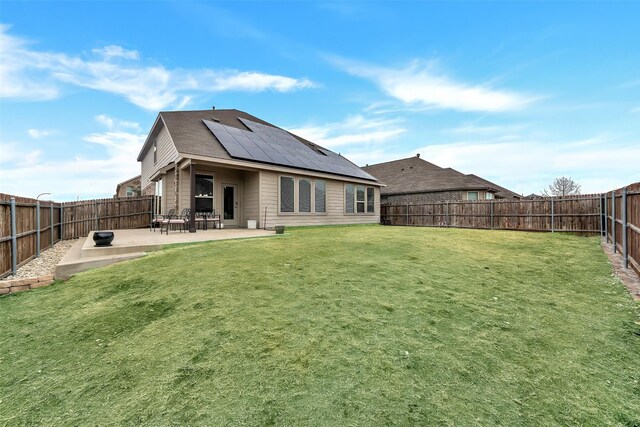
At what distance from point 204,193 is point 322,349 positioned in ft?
34.4

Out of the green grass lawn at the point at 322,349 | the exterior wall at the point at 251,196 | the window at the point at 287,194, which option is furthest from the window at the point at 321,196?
the green grass lawn at the point at 322,349

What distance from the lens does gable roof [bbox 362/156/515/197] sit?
19.8 metres

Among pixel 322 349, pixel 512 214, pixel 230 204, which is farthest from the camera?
pixel 512 214

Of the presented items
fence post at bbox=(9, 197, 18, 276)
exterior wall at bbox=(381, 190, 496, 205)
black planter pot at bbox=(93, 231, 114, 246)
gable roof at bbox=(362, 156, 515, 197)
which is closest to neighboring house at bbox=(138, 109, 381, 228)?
black planter pot at bbox=(93, 231, 114, 246)

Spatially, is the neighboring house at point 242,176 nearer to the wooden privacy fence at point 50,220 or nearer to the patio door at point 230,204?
the patio door at point 230,204

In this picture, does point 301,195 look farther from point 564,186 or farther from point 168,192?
point 564,186

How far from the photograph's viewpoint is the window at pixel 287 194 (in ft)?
39.7

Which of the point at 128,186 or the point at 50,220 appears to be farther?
the point at 128,186

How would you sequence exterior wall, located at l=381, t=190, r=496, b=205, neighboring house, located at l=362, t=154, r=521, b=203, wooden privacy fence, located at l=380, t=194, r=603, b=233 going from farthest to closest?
neighboring house, located at l=362, t=154, r=521, b=203 → exterior wall, located at l=381, t=190, r=496, b=205 → wooden privacy fence, located at l=380, t=194, r=603, b=233

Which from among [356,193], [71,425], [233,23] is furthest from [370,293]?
[356,193]

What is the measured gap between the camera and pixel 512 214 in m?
13.4

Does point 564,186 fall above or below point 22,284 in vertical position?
above

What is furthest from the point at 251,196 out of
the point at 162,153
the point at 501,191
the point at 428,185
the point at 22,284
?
the point at 501,191

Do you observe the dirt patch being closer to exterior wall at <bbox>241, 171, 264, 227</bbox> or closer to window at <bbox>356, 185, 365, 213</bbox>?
exterior wall at <bbox>241, 171, 264, 227</bbox>
